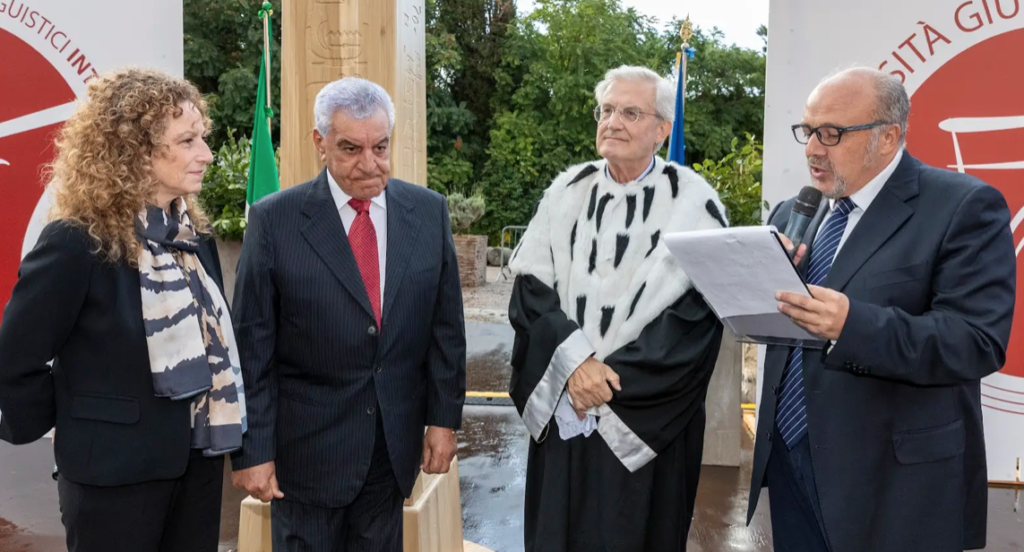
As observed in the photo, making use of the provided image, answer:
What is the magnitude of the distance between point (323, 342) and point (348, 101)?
621 millimetres

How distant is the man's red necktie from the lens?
213 cm

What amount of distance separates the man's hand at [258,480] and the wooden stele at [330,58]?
1.05 m

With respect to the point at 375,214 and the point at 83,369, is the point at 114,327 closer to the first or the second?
the point at 83,369

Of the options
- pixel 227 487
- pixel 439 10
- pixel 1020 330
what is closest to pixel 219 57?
pixel 439 10

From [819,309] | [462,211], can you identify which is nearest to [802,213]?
[819,309]

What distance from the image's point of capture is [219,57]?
17516 mm

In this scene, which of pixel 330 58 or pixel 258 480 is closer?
pixel 258 480

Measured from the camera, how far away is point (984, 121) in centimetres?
390

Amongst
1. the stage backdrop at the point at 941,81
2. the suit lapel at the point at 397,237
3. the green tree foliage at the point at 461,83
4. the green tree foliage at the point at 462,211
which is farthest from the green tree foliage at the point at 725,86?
the suit lapel at the point at 397,237

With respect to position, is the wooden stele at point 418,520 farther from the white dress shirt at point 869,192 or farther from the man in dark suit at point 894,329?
the white dress shirt at point 869,192

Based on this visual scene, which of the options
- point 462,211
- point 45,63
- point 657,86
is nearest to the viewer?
point 657,86

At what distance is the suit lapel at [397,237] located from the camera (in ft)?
6.97

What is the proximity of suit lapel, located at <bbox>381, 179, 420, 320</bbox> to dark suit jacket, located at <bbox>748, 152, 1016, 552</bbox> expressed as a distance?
3.52 feet

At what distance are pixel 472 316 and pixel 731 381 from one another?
5.44 m
